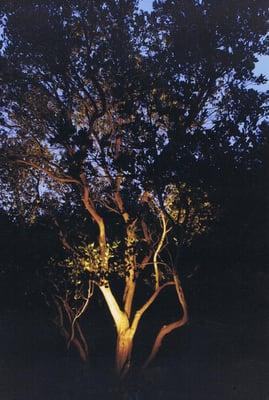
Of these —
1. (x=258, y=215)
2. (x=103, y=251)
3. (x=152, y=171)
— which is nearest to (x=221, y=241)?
(x=258, y=215)

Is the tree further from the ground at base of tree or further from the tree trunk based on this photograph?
the ground at base of tree

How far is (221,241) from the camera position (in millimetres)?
13453

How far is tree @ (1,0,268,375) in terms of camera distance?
32.8ft

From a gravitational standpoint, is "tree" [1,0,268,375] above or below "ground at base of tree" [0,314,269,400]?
above

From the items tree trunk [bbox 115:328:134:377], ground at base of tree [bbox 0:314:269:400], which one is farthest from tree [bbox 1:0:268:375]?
ground at base of tree [bbox 0:314:269:400]

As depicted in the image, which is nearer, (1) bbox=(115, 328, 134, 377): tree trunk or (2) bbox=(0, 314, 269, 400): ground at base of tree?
(2) bbox=(0, 314, 269, 400): ground at base of tree

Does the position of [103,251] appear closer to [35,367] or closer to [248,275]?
[35,367]

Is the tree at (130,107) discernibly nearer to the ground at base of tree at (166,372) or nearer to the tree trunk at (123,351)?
the tree trunk at (123,351)

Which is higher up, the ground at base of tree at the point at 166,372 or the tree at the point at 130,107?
the tree at the point at 130,107

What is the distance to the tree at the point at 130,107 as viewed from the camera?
10008 millimetres

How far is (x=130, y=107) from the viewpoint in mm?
10250

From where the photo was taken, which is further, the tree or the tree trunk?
the tree trunk

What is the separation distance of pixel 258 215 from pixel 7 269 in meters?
6.20

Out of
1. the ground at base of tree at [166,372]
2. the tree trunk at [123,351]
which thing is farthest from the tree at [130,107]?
the ground at base of tree at [166,372]
